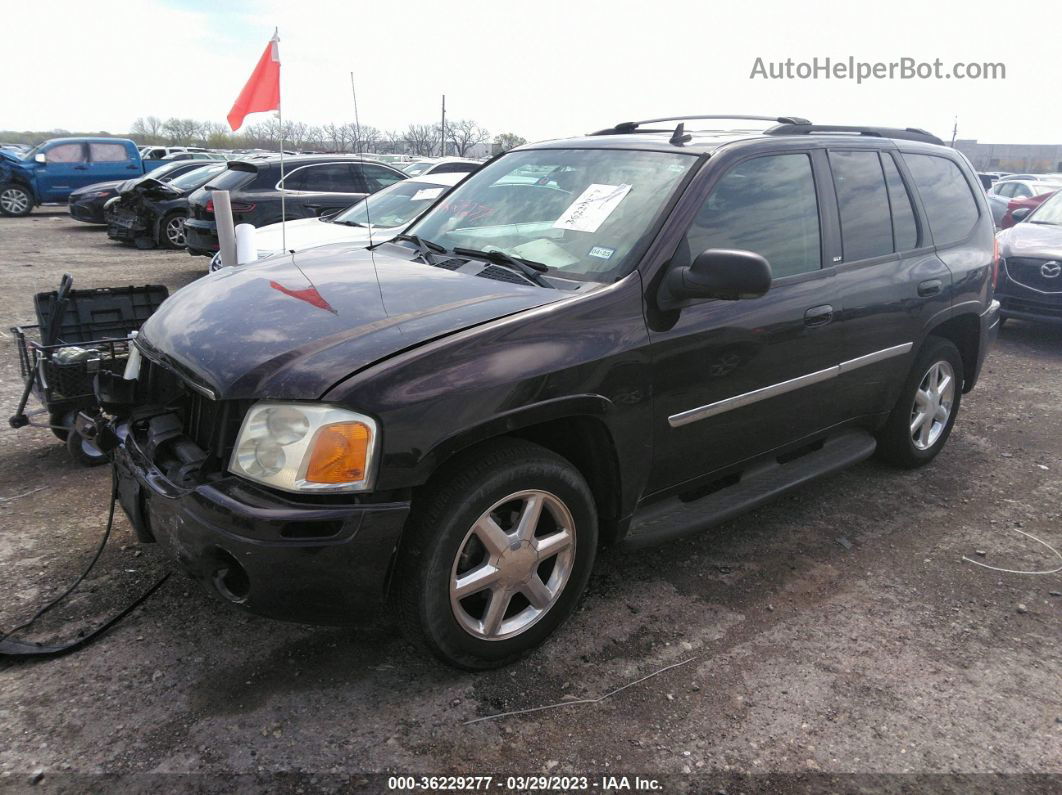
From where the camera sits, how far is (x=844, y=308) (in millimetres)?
3664

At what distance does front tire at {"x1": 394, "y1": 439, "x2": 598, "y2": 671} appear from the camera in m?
2.46

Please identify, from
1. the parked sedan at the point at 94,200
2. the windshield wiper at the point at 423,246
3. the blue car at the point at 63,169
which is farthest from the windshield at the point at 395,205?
the blue car at the point at 63,169

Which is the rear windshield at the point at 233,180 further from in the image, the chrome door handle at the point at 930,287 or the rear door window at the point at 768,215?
the chrome door handle at the point at 930,287

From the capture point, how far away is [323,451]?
2.30m

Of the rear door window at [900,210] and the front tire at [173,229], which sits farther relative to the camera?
the front tire at [173,229]

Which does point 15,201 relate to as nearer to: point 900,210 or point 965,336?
point 900,210

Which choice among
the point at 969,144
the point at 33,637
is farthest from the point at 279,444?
the point at 969,144

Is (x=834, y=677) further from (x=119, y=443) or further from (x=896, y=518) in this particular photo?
(x=119, y=443)

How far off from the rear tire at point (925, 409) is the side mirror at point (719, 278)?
6.51ft

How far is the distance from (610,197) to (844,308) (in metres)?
1.24

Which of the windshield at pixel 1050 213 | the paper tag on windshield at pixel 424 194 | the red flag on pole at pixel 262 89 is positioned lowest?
the windshield at pixel 1050 213

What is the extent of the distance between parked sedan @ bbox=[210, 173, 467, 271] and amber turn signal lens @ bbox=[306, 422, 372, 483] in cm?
545

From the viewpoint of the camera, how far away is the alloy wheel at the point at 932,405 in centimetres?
454

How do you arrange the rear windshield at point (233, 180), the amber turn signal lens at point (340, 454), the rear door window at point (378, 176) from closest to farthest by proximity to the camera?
1. the amber turn signal lens at point (340, 454)
2. the rear windshield at point (233, 180)
3. the rear door window at point (378, 176)
